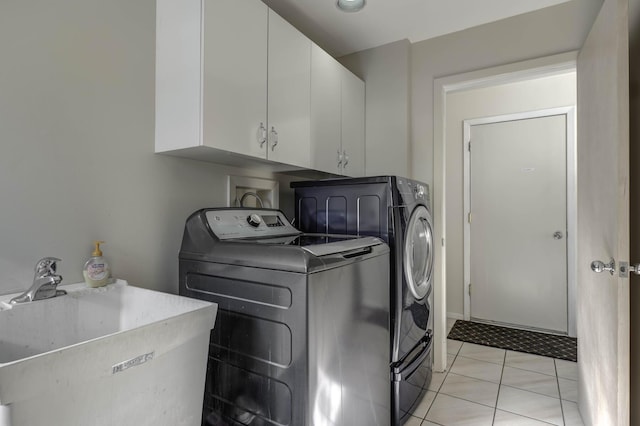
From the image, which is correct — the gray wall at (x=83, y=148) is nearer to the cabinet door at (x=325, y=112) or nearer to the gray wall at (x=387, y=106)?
the cabinet door at (x=325, y=112)

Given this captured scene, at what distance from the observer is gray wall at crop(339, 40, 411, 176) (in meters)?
2.55

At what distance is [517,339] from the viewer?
310 centimetres

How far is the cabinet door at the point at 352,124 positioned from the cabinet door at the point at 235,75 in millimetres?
874

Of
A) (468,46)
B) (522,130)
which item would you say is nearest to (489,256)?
(522,130)

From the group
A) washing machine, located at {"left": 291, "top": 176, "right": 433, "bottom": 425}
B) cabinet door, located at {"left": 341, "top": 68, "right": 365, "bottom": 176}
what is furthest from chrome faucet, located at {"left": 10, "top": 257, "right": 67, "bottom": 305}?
cabinet door, located at {"left": 341, "top": 68, "right": 365, "bottom": 176}

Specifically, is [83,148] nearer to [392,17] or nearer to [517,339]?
[392,17]

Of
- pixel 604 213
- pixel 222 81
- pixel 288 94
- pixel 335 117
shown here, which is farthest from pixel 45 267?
pixel 604 213

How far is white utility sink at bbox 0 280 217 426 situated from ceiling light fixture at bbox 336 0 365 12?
191 centimetres

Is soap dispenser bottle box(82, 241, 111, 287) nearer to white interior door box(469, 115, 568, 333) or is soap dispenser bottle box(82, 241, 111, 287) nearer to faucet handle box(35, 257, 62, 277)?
faucet handle box(35, 257, 62, 277)

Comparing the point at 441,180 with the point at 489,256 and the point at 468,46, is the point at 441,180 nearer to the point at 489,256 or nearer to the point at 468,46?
the point at 468,46

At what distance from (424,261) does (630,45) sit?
146 cm

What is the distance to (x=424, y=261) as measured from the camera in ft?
6.97

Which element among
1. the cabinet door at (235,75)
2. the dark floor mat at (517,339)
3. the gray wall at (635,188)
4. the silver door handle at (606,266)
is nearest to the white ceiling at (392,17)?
the cabinet door at (235,75)

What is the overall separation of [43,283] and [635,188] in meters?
2.37
